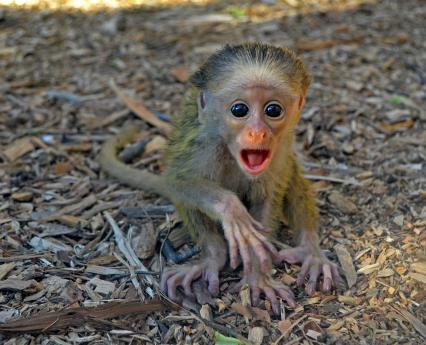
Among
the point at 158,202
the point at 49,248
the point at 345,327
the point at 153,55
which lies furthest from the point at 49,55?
the point at 345,327

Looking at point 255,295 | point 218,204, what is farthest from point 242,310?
point 218,204

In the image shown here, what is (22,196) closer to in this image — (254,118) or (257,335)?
(254,118)

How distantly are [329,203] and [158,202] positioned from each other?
48.4 inches

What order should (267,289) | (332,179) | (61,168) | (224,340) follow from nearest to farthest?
(224,340) < (267,289) < (332,179) < (61,168)

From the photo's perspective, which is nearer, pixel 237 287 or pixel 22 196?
pixel 237 287

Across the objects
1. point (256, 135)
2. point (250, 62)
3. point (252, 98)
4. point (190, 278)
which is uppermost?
point (250, 62)

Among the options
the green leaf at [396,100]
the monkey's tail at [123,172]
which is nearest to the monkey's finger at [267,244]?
the monkey's tail at [123,172]

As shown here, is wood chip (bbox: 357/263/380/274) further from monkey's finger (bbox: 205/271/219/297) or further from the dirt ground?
monkey's finger (bbox: 205/271/219/297)

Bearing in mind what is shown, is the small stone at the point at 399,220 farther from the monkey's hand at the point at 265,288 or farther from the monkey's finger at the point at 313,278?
the monkey's hand at the point at 265,288

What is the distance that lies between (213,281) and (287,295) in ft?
1.44

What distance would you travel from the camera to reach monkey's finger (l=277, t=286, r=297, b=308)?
3611 millimetres

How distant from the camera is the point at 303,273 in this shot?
3.87m

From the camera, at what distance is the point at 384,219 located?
426 centimetres

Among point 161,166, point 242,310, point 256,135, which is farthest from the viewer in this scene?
point 161,166
